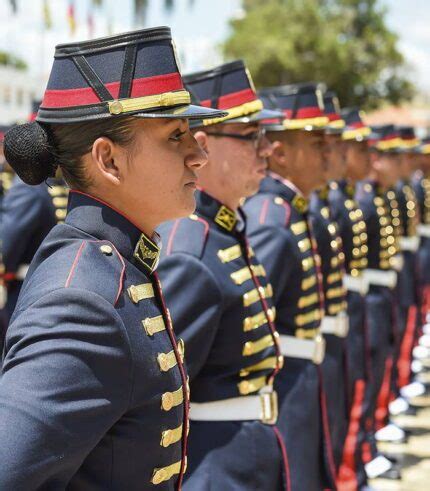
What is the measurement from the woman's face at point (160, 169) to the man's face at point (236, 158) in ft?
3.88

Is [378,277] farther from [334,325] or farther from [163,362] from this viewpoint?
[163,362]

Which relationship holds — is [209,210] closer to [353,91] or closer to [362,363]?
[362,363]

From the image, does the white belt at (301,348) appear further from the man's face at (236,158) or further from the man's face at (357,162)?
the man's face at (357,162)

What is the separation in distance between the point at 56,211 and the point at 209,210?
271 centimetres

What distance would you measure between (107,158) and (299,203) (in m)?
2.47

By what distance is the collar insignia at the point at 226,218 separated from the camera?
3.34 metres

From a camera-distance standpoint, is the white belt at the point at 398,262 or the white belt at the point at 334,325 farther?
the white belt at the point at 398,262

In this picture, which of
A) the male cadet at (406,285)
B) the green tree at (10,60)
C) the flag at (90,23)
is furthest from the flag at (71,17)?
the green tree at (10,60)

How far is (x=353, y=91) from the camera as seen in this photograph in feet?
141

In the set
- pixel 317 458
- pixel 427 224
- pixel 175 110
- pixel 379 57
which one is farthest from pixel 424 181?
pixel 379 57

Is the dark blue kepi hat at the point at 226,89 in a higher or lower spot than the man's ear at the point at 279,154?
higher

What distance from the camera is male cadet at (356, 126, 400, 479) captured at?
22.0 ft

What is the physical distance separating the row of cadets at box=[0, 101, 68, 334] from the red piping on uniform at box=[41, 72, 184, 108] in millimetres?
3652

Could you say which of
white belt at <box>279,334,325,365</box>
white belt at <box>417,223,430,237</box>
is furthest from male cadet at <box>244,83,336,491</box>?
white belt at <box>417,223,430,237</box>
